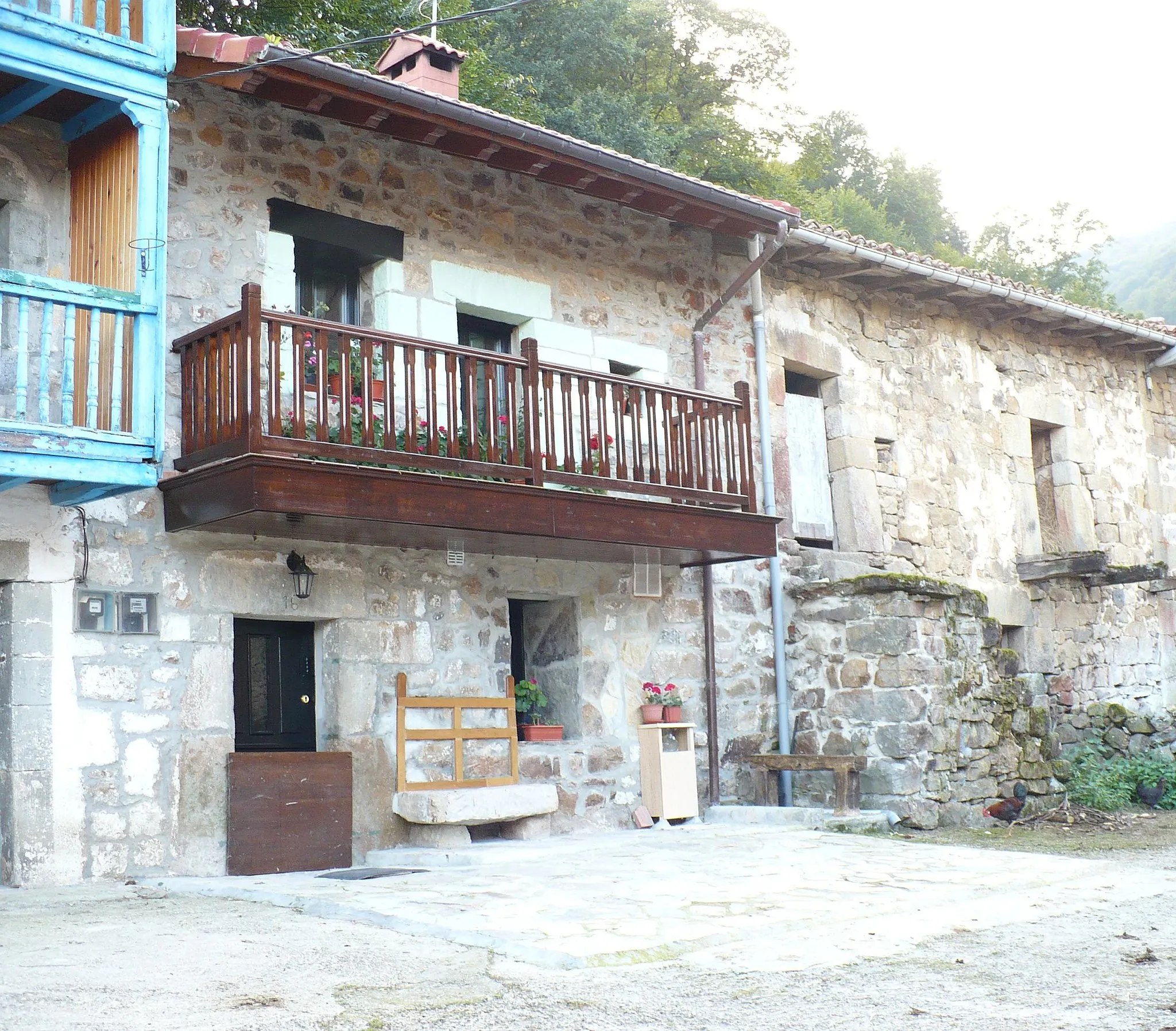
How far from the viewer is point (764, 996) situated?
3.98 m

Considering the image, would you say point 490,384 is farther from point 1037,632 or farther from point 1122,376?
point 1122,376

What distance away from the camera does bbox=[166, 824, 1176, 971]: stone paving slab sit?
4.75m

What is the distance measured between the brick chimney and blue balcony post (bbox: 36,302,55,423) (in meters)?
3.55

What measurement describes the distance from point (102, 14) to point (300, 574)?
10.3 feet

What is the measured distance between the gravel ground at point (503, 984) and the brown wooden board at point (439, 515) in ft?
7.52

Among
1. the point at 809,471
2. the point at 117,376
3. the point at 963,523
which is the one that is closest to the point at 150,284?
the point at 117,376

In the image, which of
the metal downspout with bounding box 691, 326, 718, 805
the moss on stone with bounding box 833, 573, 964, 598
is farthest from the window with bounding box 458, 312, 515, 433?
the moss on stone with bounding box 833, 573, 964, 598

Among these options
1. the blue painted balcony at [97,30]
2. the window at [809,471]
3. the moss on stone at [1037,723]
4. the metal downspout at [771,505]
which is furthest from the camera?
the window at [809,471]

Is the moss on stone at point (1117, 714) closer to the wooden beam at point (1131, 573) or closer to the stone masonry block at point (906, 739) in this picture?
the wooden beam at point (1131, 573)

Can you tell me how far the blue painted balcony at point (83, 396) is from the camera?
19.9 feet

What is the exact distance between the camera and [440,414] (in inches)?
333

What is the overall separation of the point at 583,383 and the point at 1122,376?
864 cm

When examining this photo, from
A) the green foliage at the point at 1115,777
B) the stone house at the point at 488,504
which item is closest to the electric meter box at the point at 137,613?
the stone house at the point at 488,504

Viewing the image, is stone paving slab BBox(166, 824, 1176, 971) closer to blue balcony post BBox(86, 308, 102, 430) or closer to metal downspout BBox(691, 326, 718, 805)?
metal downspout BBox(691, 326, 718, 805)
